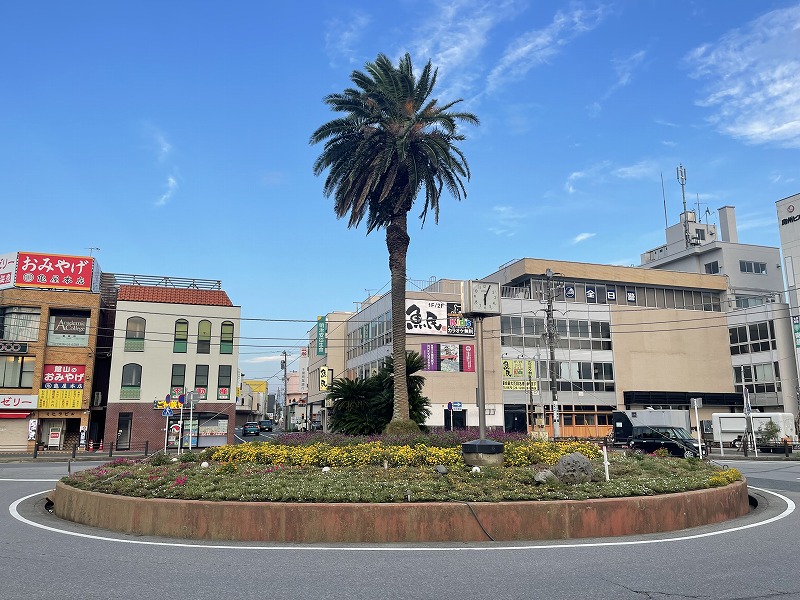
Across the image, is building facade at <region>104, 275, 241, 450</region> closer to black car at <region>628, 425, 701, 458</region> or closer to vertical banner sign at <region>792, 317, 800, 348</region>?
black car at <region>628, 425, 701, 458</region>

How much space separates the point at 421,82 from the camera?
2625 cm

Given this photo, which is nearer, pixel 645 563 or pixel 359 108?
pixel 645 563

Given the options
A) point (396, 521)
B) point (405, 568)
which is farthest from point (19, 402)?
point (405, 568)

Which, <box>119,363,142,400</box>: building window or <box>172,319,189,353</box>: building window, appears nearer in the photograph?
<box>119,363,142,400</box>: building window

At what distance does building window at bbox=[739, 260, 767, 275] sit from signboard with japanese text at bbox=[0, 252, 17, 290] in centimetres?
7625

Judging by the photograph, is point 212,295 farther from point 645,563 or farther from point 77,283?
point 645,563

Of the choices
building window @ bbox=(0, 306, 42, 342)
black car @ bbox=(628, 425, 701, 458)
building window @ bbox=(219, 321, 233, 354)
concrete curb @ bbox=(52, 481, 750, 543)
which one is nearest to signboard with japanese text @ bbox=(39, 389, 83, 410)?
building window @ bbox=(0, 306, 42, 342)

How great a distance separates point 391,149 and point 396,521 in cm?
1804

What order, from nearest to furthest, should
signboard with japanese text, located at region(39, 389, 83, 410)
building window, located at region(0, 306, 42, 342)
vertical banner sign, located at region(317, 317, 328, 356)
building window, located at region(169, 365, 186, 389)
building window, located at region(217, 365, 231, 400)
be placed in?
1. signboard with japanese text, located at region(39, 389, 83, 410)
2. building window, located at region(0, 306, 42, 342)
3. building window, located at region(169, 365, 186, 389)
4. building window, located at region(217, 365, 231, 400)
5. vertical banner sign, located at region(317, 317, 328, 356)

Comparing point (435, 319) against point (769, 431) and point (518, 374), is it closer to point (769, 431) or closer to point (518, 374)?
point (518, 374)

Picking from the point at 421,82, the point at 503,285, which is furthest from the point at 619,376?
the point at 421,82

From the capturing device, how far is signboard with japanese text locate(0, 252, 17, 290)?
1655 inches

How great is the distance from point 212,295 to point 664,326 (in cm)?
4613

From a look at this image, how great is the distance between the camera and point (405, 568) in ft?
25.8
